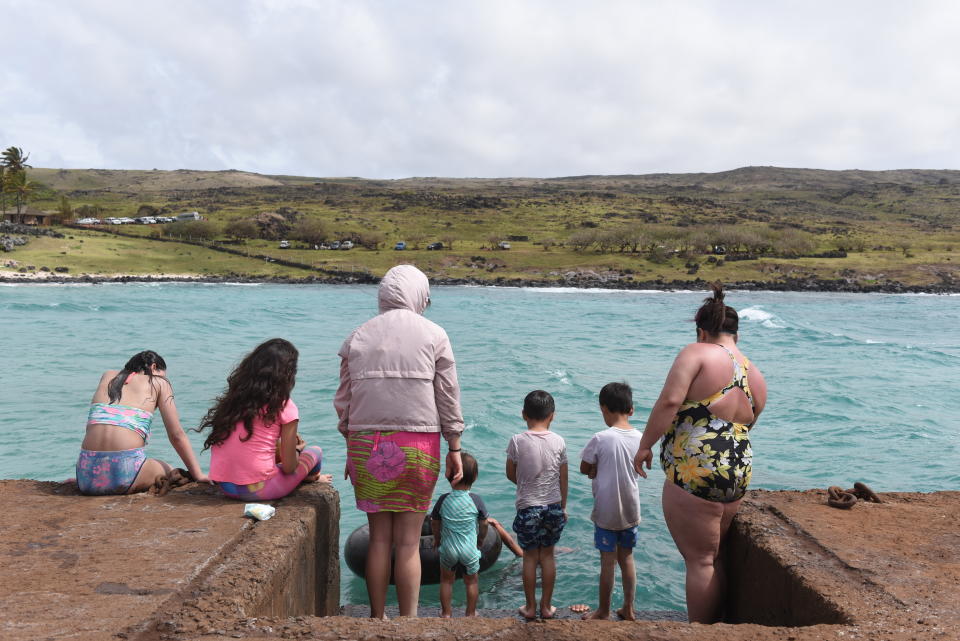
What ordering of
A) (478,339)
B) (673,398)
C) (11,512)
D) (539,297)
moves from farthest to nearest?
(539,297), (478,339), (11,512), (673,398)

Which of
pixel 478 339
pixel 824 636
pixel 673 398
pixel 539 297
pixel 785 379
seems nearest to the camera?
pixel 824 636

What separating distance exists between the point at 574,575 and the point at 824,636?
15.9 feet

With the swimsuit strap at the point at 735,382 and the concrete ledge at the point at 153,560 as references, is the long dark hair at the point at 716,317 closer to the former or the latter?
the swimsuit strap at the point at 735,382

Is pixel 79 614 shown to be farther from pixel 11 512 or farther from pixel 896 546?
pixel 896 546

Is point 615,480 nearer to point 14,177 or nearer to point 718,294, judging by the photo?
point 718,294

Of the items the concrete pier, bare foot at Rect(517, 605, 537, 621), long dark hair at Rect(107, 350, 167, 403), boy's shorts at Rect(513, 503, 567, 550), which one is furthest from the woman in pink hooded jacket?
long dark hair at Rect(107, 350, 167, 403)

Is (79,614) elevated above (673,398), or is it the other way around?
(673,398)

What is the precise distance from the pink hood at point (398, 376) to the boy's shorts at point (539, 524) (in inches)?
48.6

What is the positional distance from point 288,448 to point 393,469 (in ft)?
3.53

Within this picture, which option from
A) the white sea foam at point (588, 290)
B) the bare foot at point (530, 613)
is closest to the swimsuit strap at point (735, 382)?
the bare foot at point (530, 613)

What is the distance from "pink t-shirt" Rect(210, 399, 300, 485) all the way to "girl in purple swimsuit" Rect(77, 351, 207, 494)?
0.50 meters

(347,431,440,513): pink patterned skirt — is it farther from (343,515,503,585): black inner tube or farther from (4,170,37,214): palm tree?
(4,170,37,214): palm tree

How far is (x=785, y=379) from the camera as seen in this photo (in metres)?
22.6

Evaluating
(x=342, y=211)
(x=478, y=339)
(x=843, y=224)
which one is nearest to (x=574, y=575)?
(x=478, y=339)
